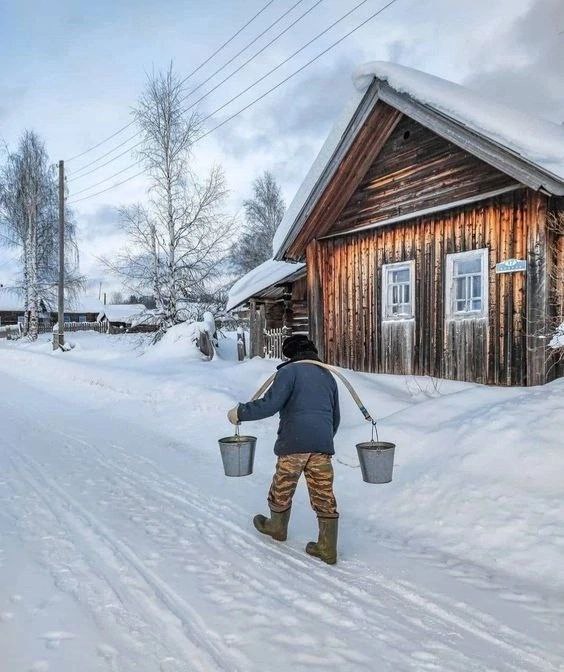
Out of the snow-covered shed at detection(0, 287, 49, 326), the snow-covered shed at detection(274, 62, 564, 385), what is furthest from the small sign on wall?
the snow-covered shed at detection(0, 287, 49, 326)

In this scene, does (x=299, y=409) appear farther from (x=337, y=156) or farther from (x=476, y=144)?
(x=337, y=156)

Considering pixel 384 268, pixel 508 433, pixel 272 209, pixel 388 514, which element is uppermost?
pixel 272 209

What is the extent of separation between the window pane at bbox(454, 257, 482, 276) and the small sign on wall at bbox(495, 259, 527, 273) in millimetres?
497

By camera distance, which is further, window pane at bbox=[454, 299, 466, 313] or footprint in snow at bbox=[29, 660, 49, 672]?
window pane at bbox=[454, 299, 466, 313]

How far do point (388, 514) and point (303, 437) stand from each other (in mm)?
1627

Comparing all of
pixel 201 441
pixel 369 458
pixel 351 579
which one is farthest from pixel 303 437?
pixel 201 441

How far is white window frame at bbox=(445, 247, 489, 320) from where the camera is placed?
8.59 metres

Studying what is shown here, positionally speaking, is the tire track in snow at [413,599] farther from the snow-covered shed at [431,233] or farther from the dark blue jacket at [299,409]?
→ the snow-covered shed at [431,233]

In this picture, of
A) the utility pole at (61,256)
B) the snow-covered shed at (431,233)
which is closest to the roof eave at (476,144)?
the snow-covered shed at (431,233)

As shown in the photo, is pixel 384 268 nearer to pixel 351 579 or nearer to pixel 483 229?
pixel 483 229

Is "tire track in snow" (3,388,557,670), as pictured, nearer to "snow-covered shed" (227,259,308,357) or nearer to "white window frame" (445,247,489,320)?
"white window frame" (445,247,489,320)

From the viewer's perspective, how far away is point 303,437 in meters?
4.14

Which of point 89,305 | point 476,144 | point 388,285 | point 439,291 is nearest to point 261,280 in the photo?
point 388,285

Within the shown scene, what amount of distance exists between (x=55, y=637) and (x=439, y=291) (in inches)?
317
